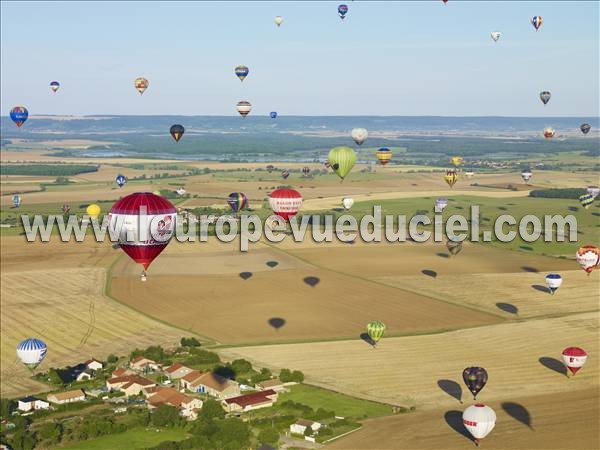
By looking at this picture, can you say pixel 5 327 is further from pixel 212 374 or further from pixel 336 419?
pixel 336 419

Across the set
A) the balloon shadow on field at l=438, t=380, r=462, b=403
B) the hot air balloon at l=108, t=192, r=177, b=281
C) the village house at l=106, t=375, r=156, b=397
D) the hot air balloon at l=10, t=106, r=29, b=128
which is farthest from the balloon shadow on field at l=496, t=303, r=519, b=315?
the hot air balloon at l=10, t=106, r=29, b=128

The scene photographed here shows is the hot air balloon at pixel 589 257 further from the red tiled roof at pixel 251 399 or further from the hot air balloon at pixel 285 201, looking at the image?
the red tiled roof at pixel 251 399

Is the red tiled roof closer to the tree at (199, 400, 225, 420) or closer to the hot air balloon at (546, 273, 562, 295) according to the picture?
the tree at (199, 400, 225, 420)

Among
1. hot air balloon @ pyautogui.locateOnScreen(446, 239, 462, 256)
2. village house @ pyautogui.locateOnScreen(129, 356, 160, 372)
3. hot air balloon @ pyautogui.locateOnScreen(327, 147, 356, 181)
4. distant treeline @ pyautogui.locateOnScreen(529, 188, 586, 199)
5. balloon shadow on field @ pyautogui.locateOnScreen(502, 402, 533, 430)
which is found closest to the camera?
balloon shadow on field @ pyautogui.locateOnScreen(502, 402, 533, 430)

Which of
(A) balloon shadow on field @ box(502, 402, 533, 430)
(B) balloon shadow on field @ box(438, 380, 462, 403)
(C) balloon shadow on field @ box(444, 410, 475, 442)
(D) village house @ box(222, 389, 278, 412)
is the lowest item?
(D) village house @ box(222, 389, 278, 412)

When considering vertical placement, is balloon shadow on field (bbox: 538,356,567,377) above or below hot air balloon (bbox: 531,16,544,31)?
below

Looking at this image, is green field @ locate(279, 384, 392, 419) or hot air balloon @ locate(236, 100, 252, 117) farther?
hot air balloon @ locate(236, 100, 252, 117)

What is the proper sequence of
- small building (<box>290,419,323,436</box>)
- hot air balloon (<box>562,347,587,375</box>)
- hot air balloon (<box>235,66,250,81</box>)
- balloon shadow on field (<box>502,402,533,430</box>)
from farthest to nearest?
1. hot air balloon (<box>235,66,250,81</box>)
2. hot air balloon (<box>562,347,587,375</box>)
3. balloon shadow on field (<box>502,402,533,430</box>)
4. small building (<box>290,419,323,436</box>)
